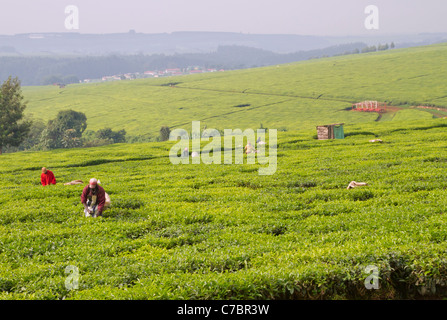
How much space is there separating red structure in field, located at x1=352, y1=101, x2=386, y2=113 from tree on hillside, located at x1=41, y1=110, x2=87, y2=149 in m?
85.6

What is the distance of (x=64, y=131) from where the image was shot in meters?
122

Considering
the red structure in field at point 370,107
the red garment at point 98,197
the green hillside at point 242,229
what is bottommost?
the green hillside at point 242,229

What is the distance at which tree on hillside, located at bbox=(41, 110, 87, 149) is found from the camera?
111 meters

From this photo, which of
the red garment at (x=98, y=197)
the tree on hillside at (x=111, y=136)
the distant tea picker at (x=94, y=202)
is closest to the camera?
the red garment at (x=98, y=197)

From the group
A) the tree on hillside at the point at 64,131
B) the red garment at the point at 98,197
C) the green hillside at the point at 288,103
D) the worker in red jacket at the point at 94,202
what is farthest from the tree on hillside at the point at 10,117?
the green hillside at the point at 288,103

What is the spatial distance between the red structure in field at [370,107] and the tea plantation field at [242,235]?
330ft

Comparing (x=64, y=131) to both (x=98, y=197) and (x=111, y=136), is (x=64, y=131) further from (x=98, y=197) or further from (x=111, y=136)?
(x=98, y=197)

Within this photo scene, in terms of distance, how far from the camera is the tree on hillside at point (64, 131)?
4377 inches

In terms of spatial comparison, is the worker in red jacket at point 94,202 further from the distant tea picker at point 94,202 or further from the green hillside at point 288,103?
the green hillside at point 288,103

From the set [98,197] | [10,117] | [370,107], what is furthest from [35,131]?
[98,197]

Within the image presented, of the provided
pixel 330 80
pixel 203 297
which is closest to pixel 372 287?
pixel 203 297

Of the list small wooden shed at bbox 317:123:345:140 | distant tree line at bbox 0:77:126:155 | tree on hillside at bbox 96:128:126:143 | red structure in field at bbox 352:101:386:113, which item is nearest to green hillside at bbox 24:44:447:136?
red structure in field at bbox 352:101:386:113

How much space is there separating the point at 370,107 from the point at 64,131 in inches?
3682

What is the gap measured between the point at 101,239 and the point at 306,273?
28.6ft
